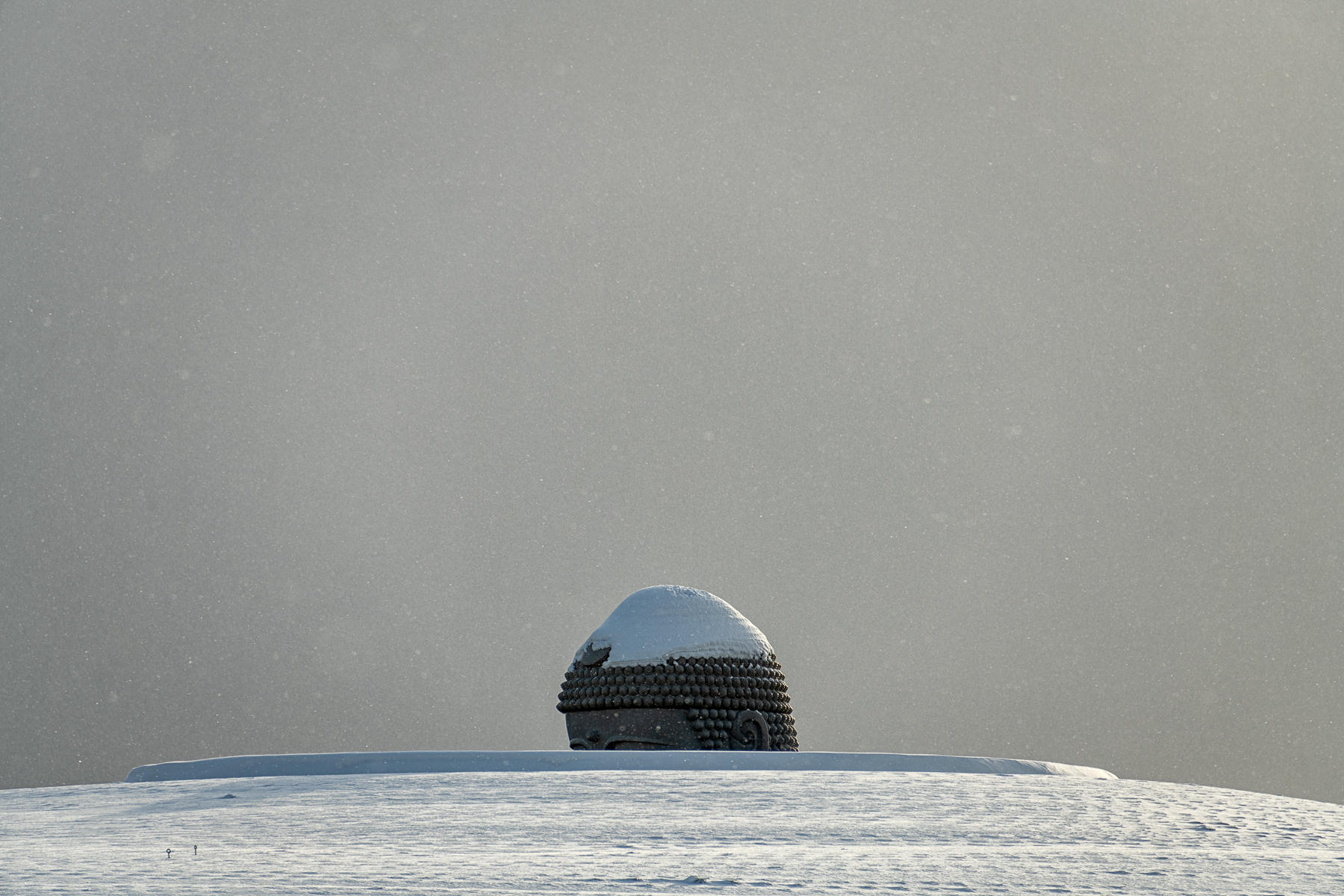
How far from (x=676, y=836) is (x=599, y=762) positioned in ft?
9.39

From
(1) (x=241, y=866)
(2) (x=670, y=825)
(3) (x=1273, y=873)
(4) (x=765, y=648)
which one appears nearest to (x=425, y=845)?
(1) (x=241, y=866)

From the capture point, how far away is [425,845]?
507 cm

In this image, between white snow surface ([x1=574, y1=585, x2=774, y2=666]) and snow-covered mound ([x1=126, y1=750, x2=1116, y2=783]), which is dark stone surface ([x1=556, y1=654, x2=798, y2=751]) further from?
snow-covered mound ([x1=126, y1=750, x2=1116, y2=783])

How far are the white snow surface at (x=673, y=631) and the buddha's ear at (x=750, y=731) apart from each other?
1.90ft

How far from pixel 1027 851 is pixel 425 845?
7.72 feet

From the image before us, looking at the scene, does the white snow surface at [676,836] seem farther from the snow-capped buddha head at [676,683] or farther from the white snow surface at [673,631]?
the white snow surface at [673,631]

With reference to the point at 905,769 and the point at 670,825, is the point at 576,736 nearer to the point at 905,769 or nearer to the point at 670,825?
the point at 905,769

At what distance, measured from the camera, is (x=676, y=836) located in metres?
5.26

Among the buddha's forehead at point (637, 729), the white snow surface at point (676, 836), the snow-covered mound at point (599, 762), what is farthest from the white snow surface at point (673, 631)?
the white snow surface at point (676, 836)

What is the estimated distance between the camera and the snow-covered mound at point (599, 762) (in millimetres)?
8031

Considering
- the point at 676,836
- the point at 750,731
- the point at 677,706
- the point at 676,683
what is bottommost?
the point at 676,836

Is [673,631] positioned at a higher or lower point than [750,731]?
higher

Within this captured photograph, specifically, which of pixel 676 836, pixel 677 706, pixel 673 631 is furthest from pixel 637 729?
pixel 676 836

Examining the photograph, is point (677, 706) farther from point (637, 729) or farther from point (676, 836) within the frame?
point (676, 836)
